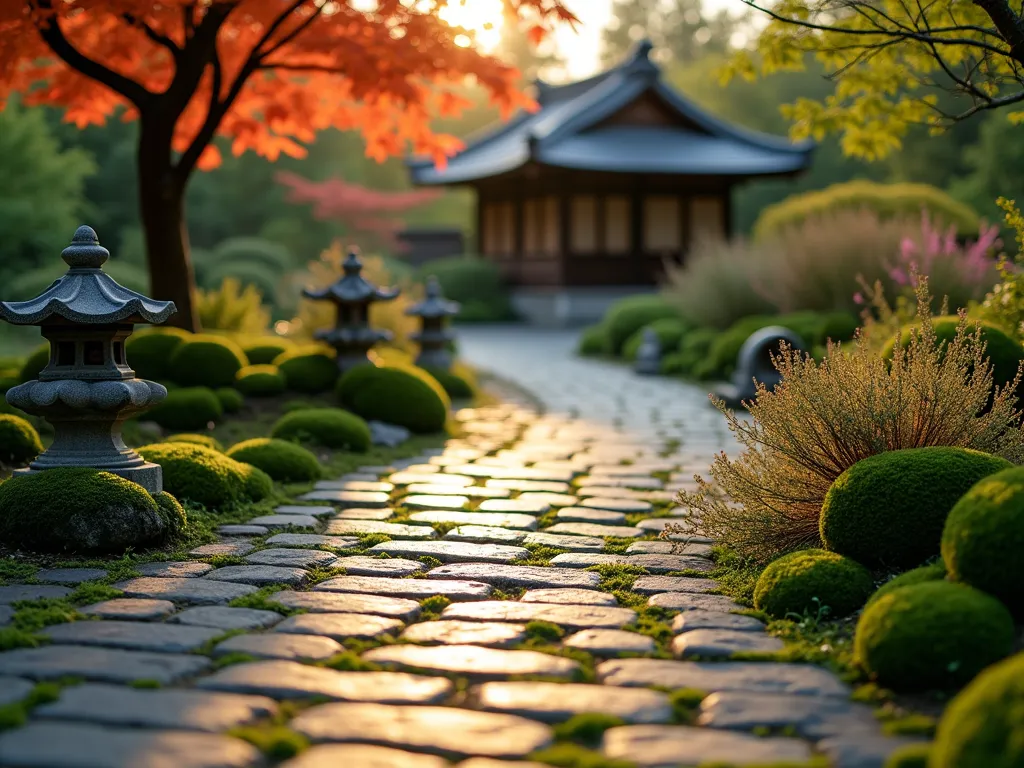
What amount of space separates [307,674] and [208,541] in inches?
75.8

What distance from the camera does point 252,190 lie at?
32875 mm

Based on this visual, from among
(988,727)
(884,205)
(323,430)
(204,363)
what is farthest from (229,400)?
(884,205)

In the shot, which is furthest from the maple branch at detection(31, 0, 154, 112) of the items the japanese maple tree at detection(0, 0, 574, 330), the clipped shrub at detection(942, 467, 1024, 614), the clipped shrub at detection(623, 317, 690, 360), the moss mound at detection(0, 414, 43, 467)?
the clipped shrub at detection(623, 317, 690, 360)

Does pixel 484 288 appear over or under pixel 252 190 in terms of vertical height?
under

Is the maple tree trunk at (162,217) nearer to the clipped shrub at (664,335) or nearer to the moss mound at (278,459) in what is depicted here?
the moss mound at (278,459)

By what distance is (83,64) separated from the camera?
28.0 ft

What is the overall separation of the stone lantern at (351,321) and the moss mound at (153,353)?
1250mm

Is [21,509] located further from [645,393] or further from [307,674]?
[645,393]

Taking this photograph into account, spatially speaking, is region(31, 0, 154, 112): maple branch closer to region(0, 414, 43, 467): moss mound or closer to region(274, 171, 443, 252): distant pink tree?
region(0, 414, 43, 467): moss mound

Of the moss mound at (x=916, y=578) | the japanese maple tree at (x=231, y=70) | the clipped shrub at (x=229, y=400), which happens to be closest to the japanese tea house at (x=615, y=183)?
the japanese maple tree at (x=231, y=70)

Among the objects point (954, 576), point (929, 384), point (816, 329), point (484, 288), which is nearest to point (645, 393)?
point (816, 329)

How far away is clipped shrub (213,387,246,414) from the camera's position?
324 inches

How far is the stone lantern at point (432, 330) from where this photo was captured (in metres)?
11.1

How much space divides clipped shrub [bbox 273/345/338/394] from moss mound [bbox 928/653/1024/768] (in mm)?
7161
